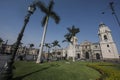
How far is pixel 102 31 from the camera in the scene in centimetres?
5616

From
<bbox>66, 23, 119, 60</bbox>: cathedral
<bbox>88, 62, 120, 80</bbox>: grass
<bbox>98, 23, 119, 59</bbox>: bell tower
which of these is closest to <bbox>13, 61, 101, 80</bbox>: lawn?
<bbox>88, 62, 120, 80</bbox>: grass

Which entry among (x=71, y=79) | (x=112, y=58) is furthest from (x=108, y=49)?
(x=71, y=79)

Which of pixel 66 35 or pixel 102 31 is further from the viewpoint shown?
Result: pixel 102 31

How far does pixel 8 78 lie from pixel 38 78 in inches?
91.0

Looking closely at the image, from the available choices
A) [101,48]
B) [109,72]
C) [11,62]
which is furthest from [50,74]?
[101,48]

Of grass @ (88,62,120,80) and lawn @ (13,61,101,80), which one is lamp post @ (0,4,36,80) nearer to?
lawn @ (13,61,101,80)

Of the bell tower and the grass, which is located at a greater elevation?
the bell tower

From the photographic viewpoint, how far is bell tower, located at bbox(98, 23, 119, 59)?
50.7m

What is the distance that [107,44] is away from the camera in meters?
53.5

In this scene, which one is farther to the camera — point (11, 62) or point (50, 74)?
point (50, 74)

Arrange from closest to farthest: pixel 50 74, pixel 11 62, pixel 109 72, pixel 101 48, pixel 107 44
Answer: pixel 11 62 < pixel 50 74 < pixel 109 72 < pixel 107 44 < pixel 101 48

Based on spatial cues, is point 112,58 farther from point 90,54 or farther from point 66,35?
point 66,35

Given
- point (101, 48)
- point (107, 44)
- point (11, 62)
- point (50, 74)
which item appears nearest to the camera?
point (11, 62)

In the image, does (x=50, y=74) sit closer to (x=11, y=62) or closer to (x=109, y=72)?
(x=11, y=62)
